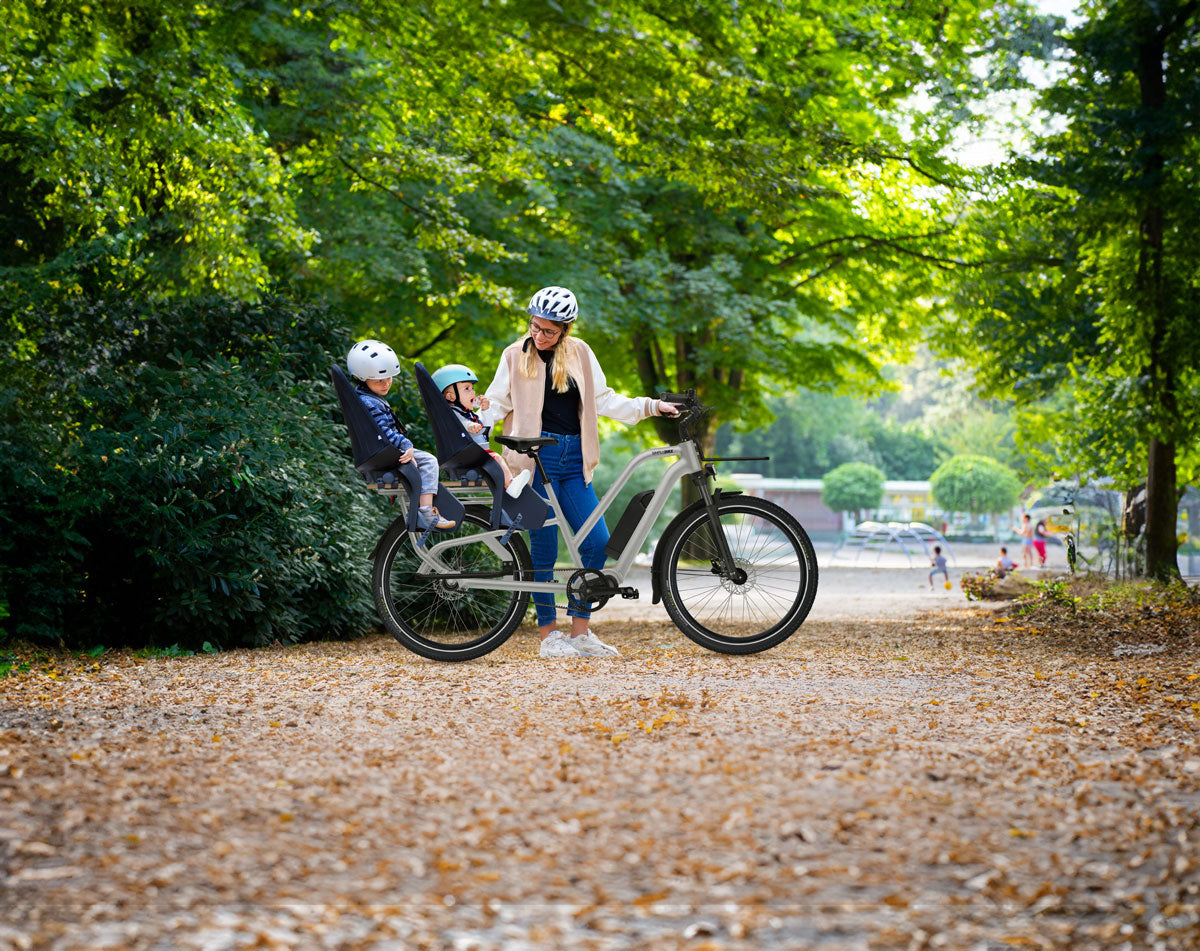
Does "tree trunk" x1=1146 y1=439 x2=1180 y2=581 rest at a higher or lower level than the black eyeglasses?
lower

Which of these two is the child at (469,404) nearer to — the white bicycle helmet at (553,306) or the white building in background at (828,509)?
the white bicycle helmet at (553,306)

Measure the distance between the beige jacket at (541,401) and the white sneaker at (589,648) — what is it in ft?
2.80

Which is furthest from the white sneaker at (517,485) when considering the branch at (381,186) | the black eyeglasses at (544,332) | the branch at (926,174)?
the branch at (926,174)

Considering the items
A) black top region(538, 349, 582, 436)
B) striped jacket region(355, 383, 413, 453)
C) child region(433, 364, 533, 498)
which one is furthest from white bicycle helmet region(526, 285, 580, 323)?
striped jacket region(355, 383, 413, 453)

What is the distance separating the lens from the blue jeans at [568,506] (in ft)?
20.0

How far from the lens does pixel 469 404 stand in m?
6.32

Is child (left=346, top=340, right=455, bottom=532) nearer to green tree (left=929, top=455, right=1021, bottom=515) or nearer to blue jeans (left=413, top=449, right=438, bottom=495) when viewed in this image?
blue jeans (left=413, top=449, right=438, bottom=495)

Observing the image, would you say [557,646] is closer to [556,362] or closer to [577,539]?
[577,539]

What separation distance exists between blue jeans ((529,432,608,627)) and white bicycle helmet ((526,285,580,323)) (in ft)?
2.01

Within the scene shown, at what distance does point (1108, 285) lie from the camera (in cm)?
1005

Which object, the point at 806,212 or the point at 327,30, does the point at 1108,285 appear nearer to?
the point at 806,212

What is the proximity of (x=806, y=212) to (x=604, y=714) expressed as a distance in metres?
11.4

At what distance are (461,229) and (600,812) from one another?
384 inches

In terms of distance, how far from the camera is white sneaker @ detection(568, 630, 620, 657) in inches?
246
